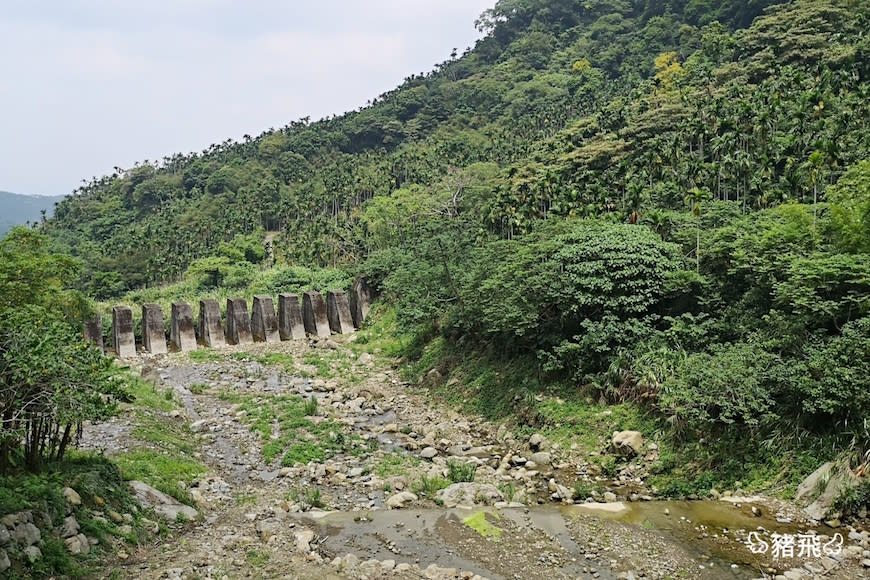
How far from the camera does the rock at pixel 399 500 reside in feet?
40.2

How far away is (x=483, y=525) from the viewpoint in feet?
35.1

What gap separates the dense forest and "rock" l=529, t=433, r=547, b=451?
197 centimetres

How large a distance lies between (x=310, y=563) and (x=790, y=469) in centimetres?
860

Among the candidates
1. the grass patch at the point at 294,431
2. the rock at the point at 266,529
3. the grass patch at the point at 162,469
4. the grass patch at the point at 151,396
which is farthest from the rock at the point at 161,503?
the grass patch at the point at 151,396

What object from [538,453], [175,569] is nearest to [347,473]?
[538,453]

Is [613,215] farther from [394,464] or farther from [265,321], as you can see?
[265,321]

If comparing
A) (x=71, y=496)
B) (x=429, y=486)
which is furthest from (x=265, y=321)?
(x=71, y=496)

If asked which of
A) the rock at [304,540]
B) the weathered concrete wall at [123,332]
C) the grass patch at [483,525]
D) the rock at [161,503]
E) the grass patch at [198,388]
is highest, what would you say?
the weathered concrete wall at [123,332]

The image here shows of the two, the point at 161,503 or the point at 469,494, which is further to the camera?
the point at 469,494

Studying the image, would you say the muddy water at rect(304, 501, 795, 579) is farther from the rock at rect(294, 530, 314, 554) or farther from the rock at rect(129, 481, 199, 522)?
the rock at rect(129, 481, 199, 522)

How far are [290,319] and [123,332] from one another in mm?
8725

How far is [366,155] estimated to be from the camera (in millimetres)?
82062

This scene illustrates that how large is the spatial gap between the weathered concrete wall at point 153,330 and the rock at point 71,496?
1026 inches

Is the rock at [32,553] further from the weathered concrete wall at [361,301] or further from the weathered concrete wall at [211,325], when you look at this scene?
the weathered concrete wall at [361,301]
